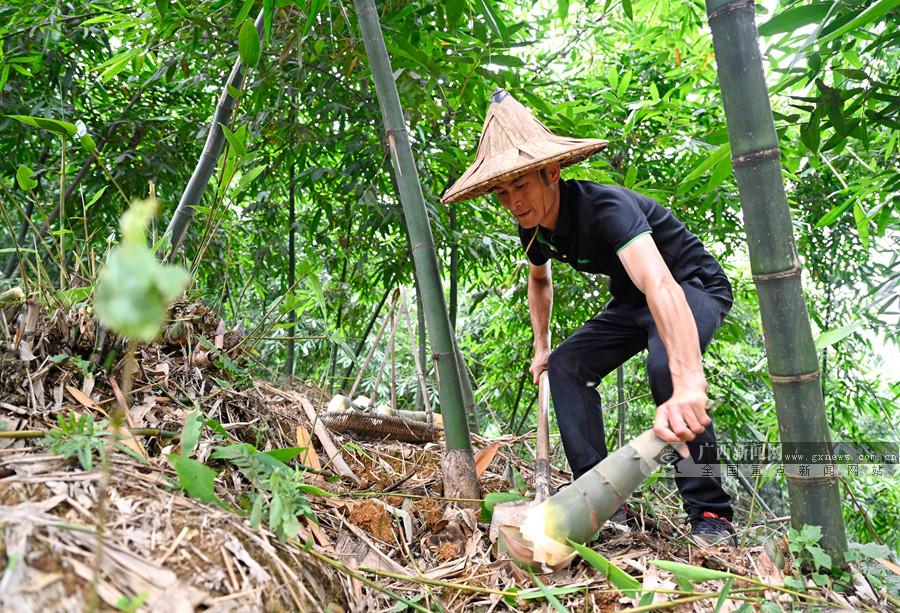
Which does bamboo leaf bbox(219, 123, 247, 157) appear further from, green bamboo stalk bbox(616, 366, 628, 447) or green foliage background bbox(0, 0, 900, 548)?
green bamboo stalk bbox(616, 366, 628, 447)

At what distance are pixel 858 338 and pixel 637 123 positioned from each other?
6.46 feet

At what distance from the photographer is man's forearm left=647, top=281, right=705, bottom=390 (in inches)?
52.3

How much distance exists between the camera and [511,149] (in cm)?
154

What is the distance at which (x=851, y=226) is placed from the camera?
3.85m

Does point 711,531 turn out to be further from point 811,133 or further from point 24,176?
point 24,176

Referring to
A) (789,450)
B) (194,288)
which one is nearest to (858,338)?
(789,450)

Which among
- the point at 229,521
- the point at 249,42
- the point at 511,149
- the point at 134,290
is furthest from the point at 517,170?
the point at 134,290

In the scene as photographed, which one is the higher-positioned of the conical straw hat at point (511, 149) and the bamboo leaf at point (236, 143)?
the bamboo leaf at point (236, 143)

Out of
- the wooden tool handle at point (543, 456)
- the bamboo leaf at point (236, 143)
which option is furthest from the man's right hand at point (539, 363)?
the bamboo leaf at point (236, 143)

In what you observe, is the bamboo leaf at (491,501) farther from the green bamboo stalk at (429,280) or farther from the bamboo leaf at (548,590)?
the bamboo leaf at (548,590)

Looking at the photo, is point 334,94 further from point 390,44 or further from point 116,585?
point 116,585

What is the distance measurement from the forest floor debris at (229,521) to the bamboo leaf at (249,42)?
2.10 feet

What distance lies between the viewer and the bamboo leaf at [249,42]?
4.81 feet

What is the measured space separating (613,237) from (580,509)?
64 centimetres
